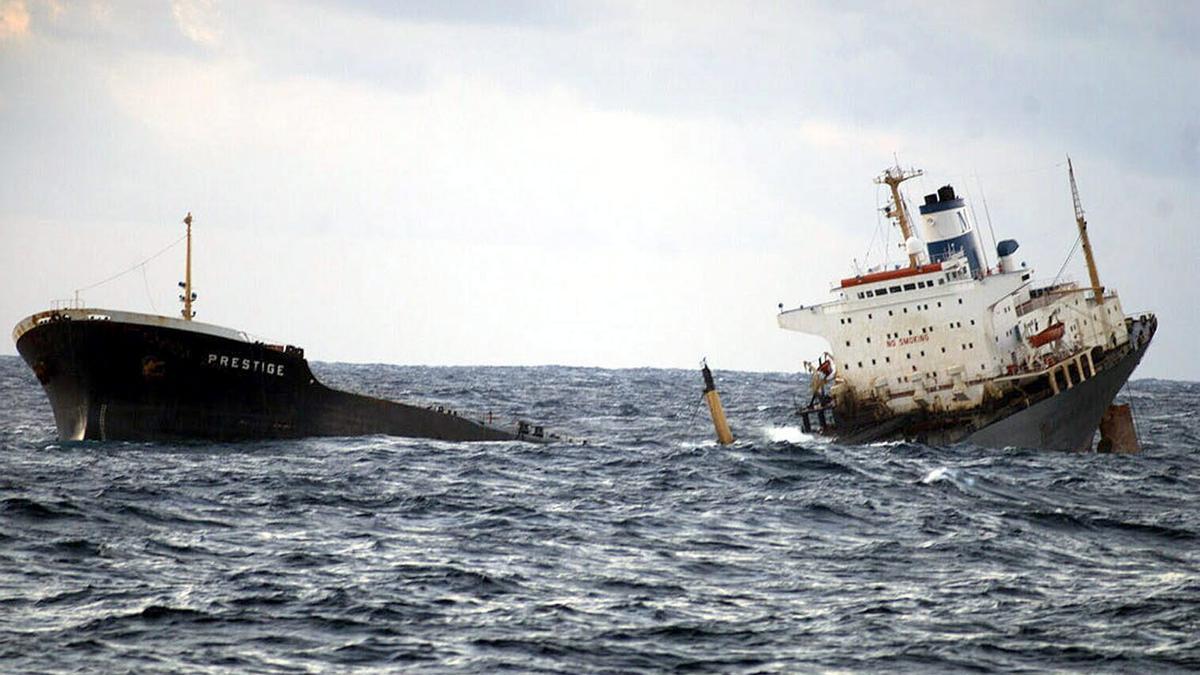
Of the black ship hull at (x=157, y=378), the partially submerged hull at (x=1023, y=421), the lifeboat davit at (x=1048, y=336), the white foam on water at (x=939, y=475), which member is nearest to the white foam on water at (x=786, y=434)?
the partially submerged hull at (x=1023, y=421)

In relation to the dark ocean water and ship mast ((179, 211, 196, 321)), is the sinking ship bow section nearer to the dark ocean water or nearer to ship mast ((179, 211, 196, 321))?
the dark ocean water

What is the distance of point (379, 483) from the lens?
30.0 m

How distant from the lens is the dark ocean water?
15.3 metres

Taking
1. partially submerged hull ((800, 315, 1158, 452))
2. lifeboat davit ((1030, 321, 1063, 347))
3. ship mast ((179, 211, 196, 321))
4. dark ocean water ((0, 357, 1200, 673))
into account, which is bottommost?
dark ocean water ((0, 357, 1200, 673))

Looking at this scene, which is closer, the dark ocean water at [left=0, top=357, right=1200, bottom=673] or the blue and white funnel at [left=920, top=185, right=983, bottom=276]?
the dark ocean water at [left=0, top=357, right=1200, bottom=673]

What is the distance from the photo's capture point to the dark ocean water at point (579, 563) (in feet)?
50.2

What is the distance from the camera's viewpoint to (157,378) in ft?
124

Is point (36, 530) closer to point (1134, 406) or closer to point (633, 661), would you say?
point (633, 661)

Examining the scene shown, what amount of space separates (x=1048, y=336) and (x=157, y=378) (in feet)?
116

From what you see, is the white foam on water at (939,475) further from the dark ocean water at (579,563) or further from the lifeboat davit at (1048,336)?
the lifeboat davit at (1048,336)

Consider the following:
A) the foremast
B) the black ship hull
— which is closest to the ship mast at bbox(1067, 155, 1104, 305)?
the foremast

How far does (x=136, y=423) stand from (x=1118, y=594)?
30.6m

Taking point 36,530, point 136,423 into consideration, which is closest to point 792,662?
point 36,530

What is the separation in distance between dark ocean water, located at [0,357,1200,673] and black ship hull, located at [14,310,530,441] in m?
1.78
